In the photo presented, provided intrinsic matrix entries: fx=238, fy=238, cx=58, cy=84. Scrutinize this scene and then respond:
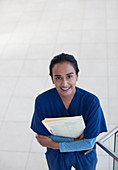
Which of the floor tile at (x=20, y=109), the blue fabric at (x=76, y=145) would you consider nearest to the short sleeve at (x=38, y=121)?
the blue fabric at (x=76, y=145)

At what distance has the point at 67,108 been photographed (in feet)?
5.06

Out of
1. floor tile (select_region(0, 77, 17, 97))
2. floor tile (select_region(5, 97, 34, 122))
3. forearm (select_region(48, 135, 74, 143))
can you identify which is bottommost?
floor tile (select_region(5, 97, 34, 122))

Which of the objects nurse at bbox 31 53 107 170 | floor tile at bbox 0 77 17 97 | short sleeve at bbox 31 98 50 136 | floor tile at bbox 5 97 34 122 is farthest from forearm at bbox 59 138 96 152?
floor tile at bbox 0 77 17 97

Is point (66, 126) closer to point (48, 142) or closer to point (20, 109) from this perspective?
point (48, 142)

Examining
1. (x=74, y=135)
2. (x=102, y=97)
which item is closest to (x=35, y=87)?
(x=102, y=97)

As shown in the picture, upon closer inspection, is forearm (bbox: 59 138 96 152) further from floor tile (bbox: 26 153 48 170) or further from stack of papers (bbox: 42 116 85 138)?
floor tile (bbox: 26 153 48 170)

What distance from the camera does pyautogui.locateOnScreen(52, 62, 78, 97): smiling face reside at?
4.44 feet

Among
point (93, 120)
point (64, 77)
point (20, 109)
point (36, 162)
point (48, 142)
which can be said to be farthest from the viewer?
point (20, 109)

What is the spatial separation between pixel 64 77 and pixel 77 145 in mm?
474

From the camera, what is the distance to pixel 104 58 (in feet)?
11.7

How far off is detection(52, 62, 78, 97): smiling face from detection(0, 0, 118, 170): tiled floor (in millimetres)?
1249

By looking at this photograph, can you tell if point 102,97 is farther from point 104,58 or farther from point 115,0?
point 115,0

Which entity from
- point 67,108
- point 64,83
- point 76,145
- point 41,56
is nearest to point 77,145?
point 76,145

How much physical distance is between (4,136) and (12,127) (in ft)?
0.47
